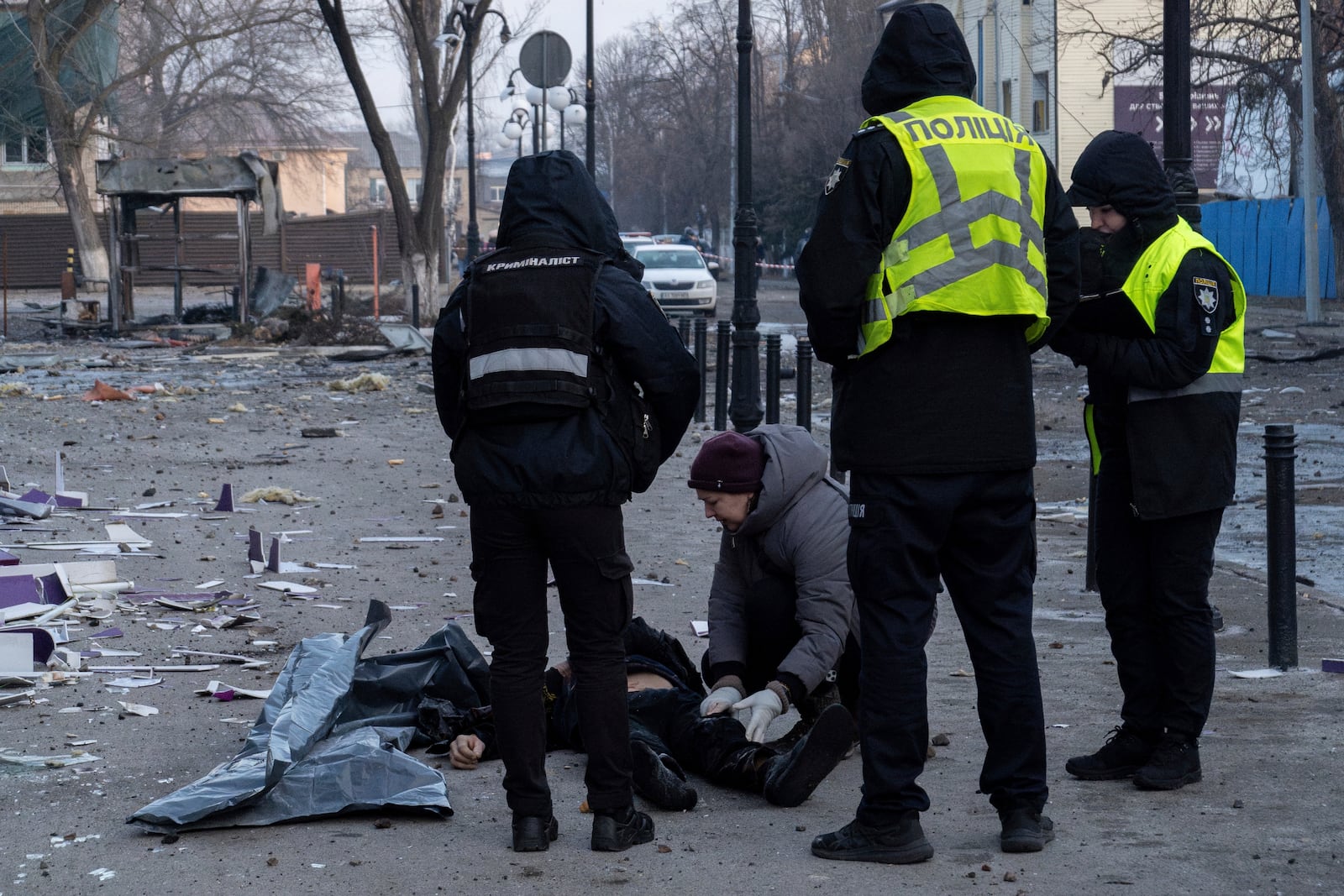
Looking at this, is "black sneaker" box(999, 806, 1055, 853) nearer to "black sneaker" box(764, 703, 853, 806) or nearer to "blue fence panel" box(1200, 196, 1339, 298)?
"black sneaker" box(764, 703, 853, 806)

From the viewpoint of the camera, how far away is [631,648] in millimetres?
5258

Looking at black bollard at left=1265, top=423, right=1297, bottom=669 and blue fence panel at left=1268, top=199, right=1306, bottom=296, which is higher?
blue fence panel at left=1268, top=199, right=1306, bottom=296

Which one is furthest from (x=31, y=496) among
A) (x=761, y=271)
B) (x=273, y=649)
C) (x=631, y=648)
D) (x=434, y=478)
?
(x=761, y=271)

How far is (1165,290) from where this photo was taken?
14.7ft

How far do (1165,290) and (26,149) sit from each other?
54878mm

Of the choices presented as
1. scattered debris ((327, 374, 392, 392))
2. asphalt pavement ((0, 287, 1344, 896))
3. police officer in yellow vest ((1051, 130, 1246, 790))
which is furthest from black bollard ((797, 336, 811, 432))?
scattered debris ((327, 374, 392, 392))

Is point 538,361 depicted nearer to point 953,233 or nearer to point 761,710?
point 953,233

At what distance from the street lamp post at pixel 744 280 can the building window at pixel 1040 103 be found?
36.5 m

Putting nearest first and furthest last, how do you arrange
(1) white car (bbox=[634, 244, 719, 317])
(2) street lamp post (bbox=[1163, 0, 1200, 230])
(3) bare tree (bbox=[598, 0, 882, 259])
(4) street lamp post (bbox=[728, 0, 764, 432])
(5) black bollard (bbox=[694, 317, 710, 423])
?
(2) street lamp post (bbox=[1163, 0, 1200, 230]) → (4) street lamp post (bbox=[728, 0, 764, 432]) → (5) black bollard (bbox=[694, 317, 710, 423]) → (1) white car (bbox=[634, 244, 719, 317]) → (3) bare tree (bbox=[598, 0, 882, 259])

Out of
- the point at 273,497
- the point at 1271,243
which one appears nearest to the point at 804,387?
the point at 273,497

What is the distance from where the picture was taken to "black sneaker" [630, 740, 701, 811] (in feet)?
14.5

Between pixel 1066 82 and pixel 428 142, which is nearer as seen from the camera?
pixel 428 142

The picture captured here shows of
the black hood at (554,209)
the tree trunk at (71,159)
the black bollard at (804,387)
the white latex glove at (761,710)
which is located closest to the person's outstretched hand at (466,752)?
the white latex glove at (761,710)

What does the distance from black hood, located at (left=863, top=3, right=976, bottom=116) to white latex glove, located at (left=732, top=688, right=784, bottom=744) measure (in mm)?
1710
